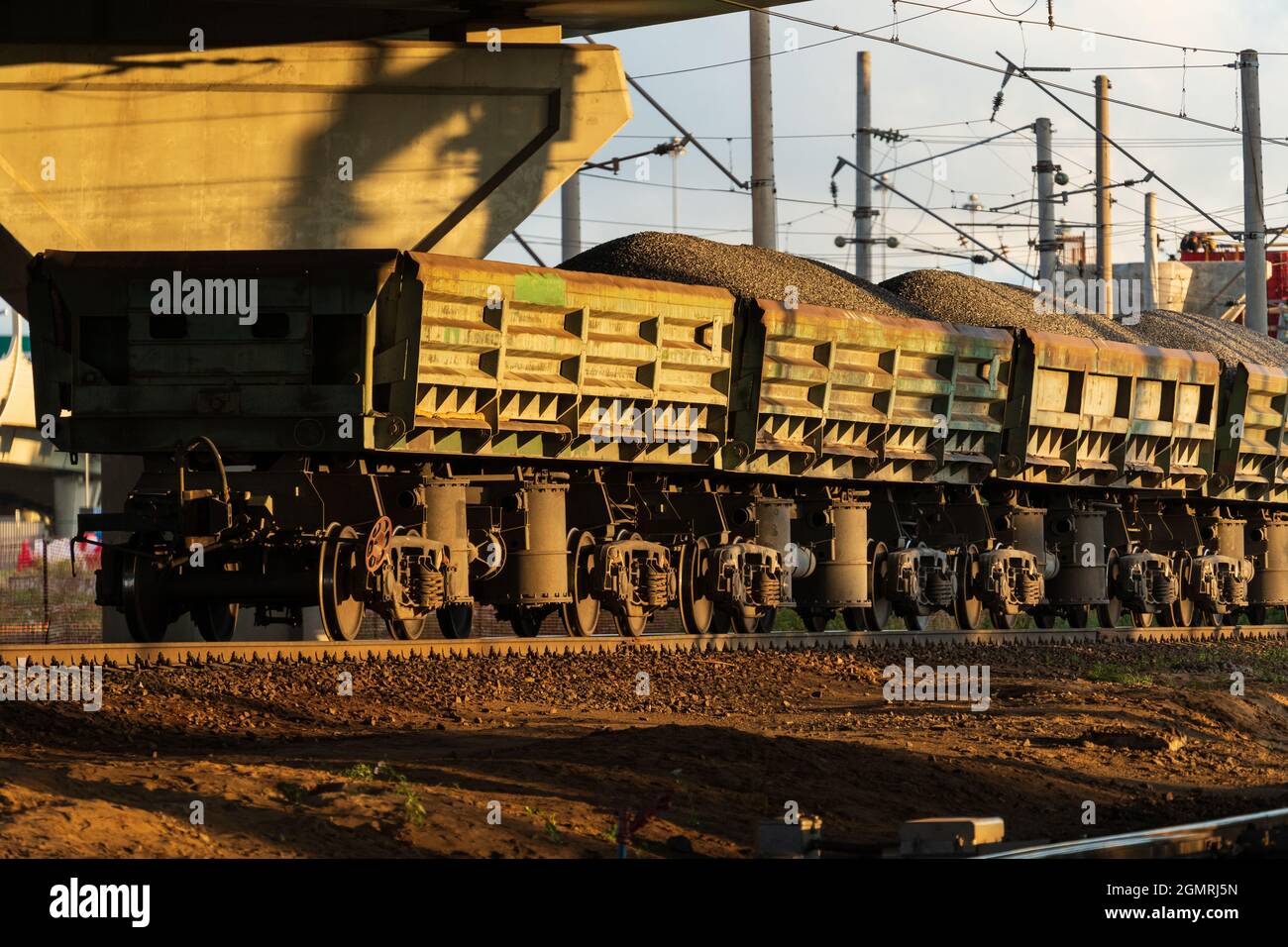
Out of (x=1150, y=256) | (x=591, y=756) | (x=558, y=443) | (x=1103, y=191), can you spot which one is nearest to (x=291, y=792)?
(x=591, y=756)

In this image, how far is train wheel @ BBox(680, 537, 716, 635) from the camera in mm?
18188

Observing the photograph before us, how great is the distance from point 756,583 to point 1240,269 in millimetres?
56407

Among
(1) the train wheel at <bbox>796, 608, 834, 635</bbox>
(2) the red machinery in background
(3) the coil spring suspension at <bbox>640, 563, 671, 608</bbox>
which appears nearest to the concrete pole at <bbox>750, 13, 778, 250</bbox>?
(1) the train wheel at <bbox>796, 608, 834, 635</bbox>

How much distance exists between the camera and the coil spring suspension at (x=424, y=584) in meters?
14.8

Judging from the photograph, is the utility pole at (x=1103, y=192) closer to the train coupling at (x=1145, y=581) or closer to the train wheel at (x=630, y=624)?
the train coupling at (x=1145, y=581)

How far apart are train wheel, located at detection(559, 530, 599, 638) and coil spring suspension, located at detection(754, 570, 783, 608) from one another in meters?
2.09

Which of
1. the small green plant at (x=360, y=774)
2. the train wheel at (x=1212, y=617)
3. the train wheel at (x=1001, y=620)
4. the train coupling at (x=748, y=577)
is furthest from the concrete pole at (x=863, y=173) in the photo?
the small green plant at (x=360, y=774)

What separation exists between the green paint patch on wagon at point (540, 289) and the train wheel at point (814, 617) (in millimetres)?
5543

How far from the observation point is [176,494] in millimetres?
14258

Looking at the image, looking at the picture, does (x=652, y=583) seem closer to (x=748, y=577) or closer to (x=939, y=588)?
(x=748, y=577)

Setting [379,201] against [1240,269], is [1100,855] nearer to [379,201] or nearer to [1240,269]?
[379,201]

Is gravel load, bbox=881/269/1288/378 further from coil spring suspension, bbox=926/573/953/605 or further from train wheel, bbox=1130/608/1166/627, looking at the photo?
train wheel, bbox=1130/608/1166/627

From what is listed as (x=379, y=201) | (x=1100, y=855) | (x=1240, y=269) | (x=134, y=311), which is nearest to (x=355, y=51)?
(x=379, y=201)
